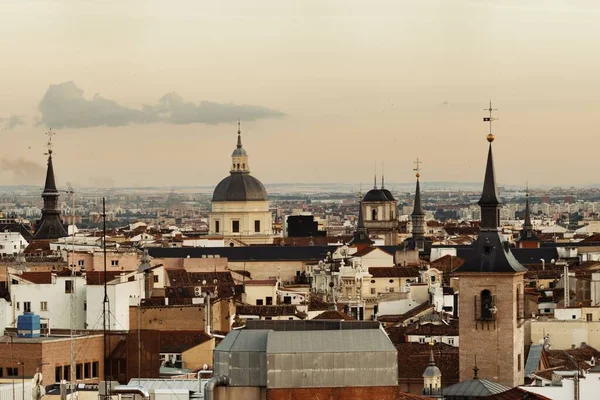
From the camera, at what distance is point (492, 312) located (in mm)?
59500

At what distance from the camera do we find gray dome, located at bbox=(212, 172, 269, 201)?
16062cm

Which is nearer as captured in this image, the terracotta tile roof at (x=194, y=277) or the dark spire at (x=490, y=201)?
the dark spire at (x=490, y=201)

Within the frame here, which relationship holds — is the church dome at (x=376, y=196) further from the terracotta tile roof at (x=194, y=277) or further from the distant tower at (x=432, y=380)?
the distant tower at (x=432, y=380)

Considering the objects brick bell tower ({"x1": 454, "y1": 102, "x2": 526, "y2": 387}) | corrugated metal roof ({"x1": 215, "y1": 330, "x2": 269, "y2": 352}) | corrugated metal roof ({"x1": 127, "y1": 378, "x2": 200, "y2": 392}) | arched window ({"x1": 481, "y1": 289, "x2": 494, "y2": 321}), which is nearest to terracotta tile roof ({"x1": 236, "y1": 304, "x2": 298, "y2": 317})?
brick bell tower ({"x1": 454, "y1": 102, "x2": 526, "y2": 387})

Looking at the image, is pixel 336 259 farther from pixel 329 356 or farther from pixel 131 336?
pixel 329 356

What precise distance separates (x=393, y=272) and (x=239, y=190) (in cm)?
5180

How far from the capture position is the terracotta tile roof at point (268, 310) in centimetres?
7631

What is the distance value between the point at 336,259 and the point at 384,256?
5854 mm

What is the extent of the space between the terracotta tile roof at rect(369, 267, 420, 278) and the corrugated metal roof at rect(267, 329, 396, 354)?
72764mm

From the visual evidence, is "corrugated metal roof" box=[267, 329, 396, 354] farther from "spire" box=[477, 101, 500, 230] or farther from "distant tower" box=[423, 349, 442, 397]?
"spire" box=[477, 101, 500, 230]

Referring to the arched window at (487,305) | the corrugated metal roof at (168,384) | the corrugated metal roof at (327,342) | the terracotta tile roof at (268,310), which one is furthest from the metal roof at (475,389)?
the terracotta tile roof at (268,310)

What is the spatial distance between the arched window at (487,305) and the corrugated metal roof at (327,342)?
81.2 feet

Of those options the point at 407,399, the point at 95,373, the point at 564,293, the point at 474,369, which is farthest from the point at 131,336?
the point at 564,293

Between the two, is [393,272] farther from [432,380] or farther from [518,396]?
[518,396]
